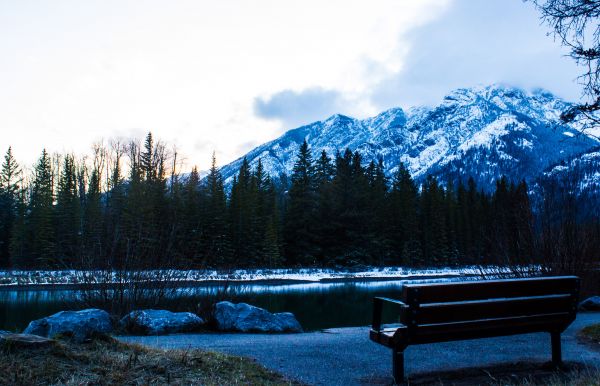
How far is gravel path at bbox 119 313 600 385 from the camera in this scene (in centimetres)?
581

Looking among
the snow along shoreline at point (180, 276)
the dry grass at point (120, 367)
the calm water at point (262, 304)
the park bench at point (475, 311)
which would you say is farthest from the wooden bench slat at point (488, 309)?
the calm water at point (262, 304)

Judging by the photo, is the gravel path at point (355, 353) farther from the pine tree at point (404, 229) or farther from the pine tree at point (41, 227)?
the pine tree at point (404, 229)

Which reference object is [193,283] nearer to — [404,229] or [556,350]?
[556,350]

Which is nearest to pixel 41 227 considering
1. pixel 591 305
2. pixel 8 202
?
pixel 8 202

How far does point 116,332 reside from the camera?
841 centimetres

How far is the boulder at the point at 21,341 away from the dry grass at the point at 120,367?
55mm

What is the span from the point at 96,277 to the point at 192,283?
2.45m

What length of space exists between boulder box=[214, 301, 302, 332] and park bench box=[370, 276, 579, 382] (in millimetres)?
4303

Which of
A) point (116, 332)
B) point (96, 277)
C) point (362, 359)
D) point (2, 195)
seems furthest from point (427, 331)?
point (2, 195)

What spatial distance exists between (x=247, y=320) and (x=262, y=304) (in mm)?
9210

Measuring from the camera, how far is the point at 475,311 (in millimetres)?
5395

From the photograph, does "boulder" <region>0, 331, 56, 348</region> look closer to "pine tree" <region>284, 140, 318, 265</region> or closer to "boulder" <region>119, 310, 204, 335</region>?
"boulder" <region>119, 310, 204, 335</region>

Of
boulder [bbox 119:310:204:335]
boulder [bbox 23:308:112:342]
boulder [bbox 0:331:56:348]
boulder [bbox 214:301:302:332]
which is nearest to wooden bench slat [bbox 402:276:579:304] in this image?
boulder [bbox 0:331:56:348]

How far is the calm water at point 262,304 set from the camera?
1255cm
